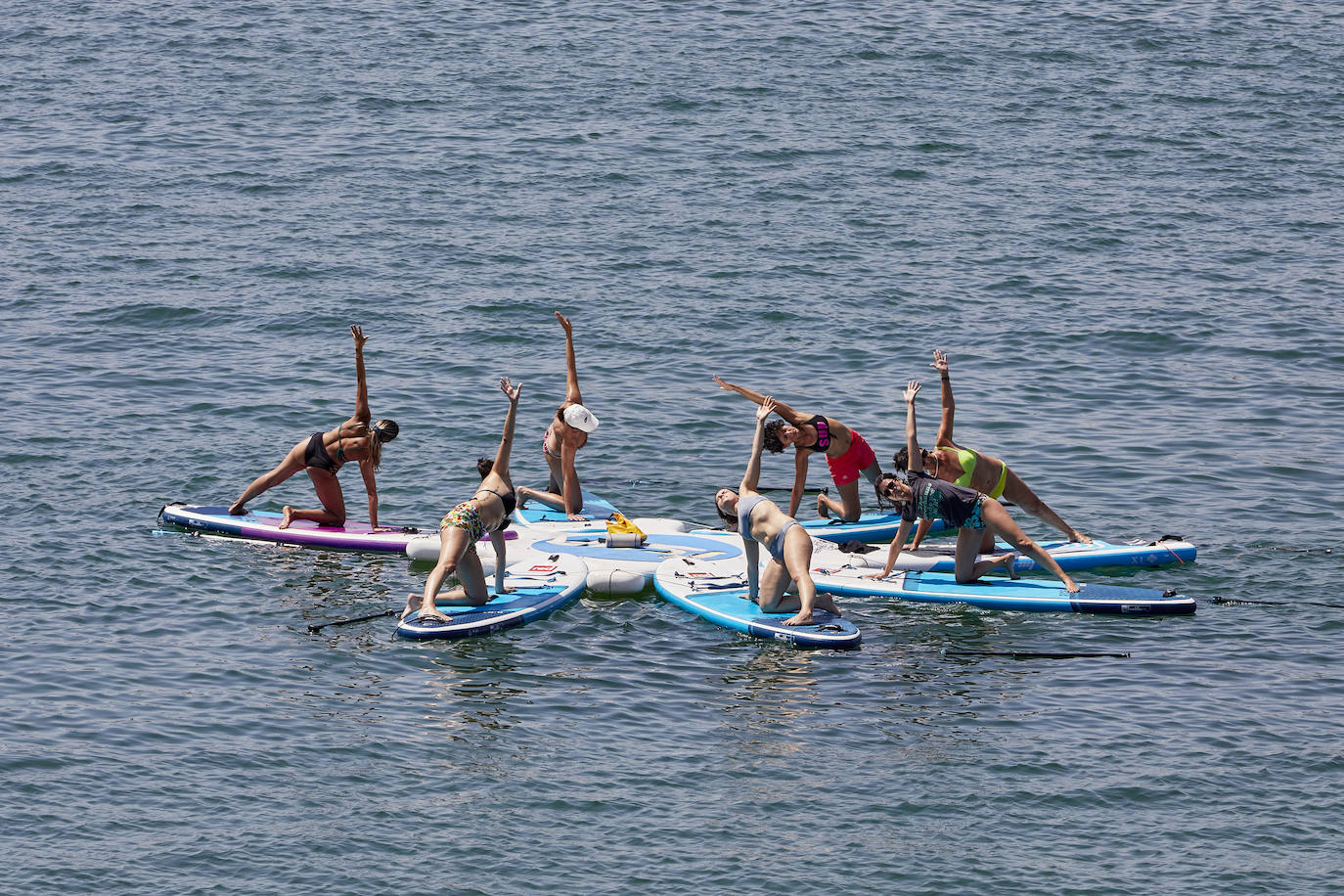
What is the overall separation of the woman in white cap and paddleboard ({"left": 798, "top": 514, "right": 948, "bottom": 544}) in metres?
3.22

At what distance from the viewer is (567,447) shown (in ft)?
73.4

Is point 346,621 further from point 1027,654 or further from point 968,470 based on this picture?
point 968,470

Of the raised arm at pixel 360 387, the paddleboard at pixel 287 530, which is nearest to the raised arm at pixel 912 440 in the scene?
the paddleboard at pixel 287 530

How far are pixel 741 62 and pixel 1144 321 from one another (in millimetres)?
19112

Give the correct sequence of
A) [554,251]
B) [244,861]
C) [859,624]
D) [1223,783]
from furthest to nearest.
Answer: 1. [554,251]
2. [859,624]
3. [1223,783]
4. [244,861]

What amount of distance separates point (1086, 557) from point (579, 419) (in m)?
6.90

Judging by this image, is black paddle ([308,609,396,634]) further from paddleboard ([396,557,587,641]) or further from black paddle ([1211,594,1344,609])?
black paddle ([1211,594,1344,609])

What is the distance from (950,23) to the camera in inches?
1984

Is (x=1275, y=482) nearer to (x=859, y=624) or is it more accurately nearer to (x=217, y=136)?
(x=859, y=624)

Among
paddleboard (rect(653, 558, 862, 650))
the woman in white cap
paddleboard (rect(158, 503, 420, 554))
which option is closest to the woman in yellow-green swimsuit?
paddleboard (rect(653, 558, 862, 650))

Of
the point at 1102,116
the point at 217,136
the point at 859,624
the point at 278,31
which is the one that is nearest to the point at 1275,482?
the point at 859,624

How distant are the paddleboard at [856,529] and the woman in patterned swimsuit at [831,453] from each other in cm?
20

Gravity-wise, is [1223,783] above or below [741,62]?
below

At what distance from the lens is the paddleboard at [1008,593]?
1878 cm
